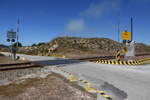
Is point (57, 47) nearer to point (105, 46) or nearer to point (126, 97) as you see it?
point (105, 46)

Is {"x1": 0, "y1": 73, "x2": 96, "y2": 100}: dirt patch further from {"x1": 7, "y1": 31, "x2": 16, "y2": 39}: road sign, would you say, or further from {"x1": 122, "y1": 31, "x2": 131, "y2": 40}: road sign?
{"x1": 7, "y1": 31, "x2": 16, "y2": 39}: road sign

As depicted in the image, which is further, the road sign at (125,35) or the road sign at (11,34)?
the road sign at (11,34)

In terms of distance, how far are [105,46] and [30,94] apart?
1791 inches

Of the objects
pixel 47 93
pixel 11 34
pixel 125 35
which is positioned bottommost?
pixel 47 93

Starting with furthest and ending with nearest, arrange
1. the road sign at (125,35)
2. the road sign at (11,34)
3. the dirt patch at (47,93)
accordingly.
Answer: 1. the road sign at (11,34)
2. the road sign at (125,35)
3. the dirt patch at (47,93)

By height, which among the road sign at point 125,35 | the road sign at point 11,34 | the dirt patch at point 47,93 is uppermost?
the road sign at point 11,34

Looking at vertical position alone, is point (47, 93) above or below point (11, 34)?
below

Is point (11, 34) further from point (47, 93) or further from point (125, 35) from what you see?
point (47, 93)

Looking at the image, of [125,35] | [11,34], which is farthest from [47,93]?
[11,34]

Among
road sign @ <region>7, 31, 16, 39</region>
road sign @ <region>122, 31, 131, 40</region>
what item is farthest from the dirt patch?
road sign @ <region>7, 31, 16, 39</region>

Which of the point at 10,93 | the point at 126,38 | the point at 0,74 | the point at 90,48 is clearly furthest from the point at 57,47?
the point at 10,93

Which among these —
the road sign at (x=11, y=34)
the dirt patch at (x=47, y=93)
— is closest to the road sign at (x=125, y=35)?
the dirt patch at (x=47, y=93)

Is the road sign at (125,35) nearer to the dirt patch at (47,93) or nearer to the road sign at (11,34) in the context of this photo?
the dirt patch at (47,93)

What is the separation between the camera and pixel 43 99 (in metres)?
5.39
